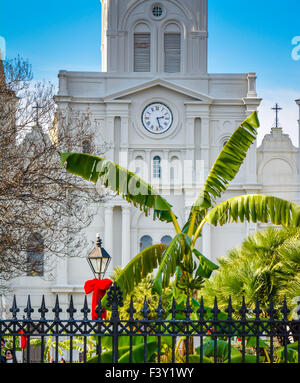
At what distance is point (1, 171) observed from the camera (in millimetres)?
13398

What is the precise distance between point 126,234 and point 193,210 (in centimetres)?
2776

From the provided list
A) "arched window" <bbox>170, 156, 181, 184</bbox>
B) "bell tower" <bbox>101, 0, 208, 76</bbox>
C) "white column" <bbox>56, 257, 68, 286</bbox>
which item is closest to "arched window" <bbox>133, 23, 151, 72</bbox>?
"bell tower" <bbox>101, 0, 208, 76</bbox>

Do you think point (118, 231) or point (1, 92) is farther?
point (118, 231)

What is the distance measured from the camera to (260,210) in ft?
37.7

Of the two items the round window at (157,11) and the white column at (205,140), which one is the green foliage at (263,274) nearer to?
the white column at (205,140)

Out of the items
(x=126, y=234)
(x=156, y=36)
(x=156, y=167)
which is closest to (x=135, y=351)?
(x=126, y=234)

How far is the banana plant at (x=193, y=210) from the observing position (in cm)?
1126

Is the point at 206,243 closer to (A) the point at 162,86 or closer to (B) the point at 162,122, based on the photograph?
(B) the point at 162,122

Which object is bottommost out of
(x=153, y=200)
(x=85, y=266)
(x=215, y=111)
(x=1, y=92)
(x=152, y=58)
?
(x=85, y=266)

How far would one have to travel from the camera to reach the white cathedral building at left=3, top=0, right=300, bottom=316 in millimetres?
40281

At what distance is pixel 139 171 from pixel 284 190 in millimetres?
8031
